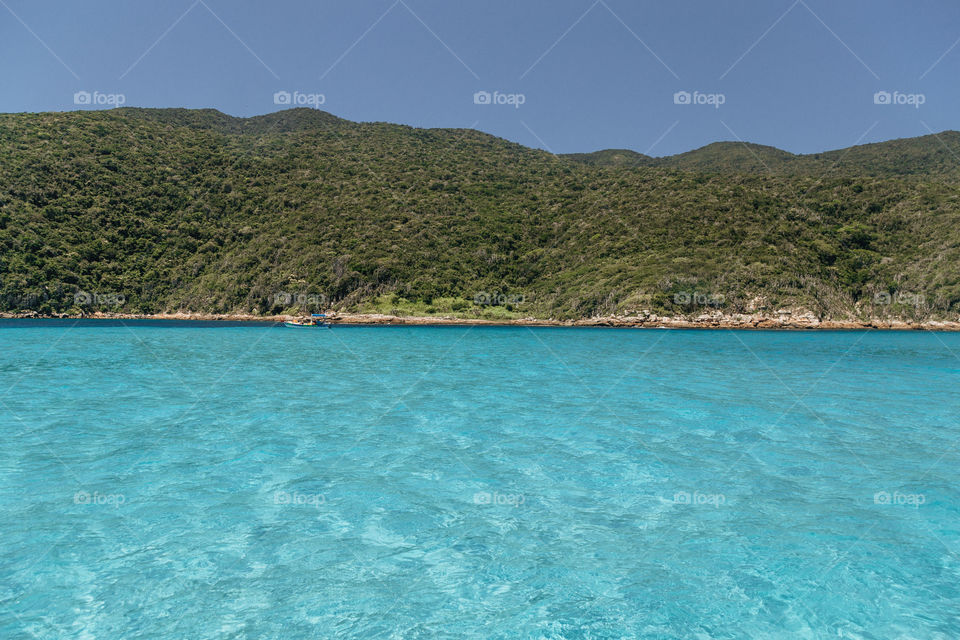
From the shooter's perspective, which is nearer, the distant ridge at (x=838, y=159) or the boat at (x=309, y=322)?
the boat at (x=309, y=322)

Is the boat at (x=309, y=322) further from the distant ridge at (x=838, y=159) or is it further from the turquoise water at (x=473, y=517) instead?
the distant ridge at (x=838, y=159)

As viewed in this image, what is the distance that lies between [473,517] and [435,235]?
79583 mm

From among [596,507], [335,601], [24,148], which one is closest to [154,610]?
[335,601]

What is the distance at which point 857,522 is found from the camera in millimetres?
7234

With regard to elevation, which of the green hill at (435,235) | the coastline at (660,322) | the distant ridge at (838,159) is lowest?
the coastline at (660,322)

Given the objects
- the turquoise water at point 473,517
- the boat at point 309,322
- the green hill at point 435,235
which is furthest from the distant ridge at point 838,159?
the turquoise water at point 473,517

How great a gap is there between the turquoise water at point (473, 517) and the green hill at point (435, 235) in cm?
5796

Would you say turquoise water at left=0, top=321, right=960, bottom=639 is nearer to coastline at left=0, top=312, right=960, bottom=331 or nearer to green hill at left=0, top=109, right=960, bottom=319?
coastline at left=0, top=312, right=960, bottom=331

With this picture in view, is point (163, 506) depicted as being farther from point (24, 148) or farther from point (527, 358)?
point (24, 148)

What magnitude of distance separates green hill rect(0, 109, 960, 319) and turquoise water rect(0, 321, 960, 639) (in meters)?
58.0

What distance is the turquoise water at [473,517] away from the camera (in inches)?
197

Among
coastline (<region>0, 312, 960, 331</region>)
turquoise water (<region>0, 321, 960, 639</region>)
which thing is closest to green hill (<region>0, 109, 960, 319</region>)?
coastline (<region>0, 312, 960, 331</region>)

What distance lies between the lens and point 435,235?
85.0 metres

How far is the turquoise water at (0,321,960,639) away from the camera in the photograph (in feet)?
16.4
